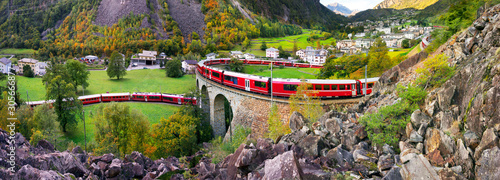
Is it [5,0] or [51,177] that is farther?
[5,0]

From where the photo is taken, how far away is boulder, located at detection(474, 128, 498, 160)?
18.4 ft

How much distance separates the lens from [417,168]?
20.5 ft

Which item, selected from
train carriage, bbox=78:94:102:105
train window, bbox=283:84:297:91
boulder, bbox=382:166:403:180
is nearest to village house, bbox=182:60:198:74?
train carriage, bbox=78:94:102:105

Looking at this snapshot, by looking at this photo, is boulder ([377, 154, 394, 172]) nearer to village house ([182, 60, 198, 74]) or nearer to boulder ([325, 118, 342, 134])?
boulder ([325, 118, 342, 134])

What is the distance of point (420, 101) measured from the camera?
368 inches

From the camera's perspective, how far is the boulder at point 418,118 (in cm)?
779

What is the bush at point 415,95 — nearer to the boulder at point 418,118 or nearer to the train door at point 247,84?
the boulder at point 418,118

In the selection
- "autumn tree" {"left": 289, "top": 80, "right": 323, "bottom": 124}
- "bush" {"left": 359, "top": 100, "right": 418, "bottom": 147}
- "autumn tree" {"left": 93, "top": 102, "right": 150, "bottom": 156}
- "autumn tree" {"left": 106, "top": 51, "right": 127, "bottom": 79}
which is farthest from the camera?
"autumn tree" {"left": 106, "top": 51, "right": 127, "bottom": 79}

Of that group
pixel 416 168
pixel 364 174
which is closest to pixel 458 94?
pixel 416 168

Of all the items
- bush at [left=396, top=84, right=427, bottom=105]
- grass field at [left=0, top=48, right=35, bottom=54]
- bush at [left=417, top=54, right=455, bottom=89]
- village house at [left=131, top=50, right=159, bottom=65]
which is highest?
grass field at [left=0, top=48, right=35, bottom=54]

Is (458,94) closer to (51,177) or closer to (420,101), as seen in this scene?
(420,101)

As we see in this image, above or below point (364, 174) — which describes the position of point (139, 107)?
below

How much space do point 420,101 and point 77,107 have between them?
1305 inches

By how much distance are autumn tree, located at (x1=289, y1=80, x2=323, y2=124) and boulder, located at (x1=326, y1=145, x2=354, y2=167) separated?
8.08 metres
